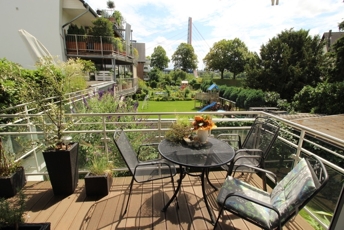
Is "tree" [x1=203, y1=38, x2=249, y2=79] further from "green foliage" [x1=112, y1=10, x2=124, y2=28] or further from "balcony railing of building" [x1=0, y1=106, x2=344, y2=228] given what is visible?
"balcony railing of building" [x1=0, y1=106, x2=344, y2=228]

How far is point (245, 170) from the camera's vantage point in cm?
213

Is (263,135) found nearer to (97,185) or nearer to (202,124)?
(202,124)

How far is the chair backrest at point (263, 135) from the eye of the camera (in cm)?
221

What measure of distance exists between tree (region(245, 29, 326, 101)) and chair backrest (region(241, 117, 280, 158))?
45.2ft

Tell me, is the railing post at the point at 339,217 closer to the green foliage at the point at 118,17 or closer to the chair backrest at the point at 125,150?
the chair backrest at the point at 125,150

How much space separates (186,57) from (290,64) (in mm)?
30881

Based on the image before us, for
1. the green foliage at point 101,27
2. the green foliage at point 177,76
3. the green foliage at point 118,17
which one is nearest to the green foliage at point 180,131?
the green foliage at point 101,27

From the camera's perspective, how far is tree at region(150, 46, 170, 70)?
42.9 m

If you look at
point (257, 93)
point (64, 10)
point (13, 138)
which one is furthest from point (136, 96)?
point (13, 138)

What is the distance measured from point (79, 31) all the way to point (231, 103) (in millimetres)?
11435

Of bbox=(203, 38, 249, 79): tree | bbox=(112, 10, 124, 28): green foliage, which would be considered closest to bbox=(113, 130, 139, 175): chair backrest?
bbox=(112, 10, 124, 28): green foliage

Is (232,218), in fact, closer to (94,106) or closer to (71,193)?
(71,193)

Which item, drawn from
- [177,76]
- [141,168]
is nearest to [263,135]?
[141,168]

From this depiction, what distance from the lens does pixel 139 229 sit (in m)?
1.76
